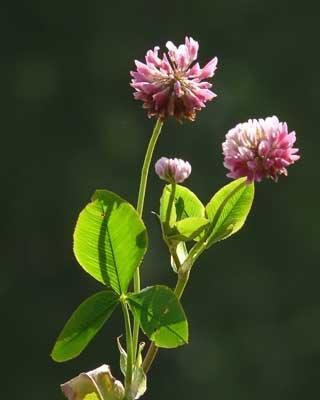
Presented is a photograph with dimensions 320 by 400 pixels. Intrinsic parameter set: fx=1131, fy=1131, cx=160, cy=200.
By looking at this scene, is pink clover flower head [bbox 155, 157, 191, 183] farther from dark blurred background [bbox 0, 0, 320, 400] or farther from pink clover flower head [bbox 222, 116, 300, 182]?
dark blurred background [bbox 0, 0, 320, 400]

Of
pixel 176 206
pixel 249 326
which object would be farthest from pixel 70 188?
pixel 176 206

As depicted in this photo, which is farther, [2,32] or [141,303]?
[2,32]

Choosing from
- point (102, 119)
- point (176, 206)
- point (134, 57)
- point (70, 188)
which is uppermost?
point (134, 57)

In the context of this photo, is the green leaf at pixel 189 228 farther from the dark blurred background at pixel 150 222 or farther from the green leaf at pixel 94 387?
the dark blurred background at pixel 150 222

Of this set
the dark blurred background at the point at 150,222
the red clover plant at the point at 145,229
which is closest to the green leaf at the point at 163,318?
the red clover plant at the point at 145,229

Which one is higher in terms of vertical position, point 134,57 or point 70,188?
point 134,57

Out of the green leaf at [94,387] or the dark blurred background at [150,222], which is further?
the dark blurred background at [150,222]

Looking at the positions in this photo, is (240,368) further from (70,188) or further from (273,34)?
(273,34)
